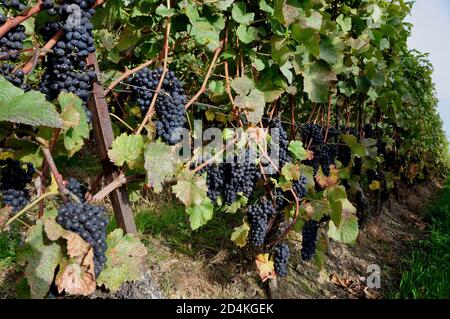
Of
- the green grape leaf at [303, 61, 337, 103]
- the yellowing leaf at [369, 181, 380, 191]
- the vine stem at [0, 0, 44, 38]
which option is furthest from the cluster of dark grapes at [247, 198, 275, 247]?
the yellowing leaf at [369, 181, 380, 191]

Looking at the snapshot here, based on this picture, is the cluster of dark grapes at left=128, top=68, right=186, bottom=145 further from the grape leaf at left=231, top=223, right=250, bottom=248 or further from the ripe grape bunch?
the grape leaf at left=231, top=223, right=250, bottom=248

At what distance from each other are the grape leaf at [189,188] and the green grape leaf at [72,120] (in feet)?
1.72

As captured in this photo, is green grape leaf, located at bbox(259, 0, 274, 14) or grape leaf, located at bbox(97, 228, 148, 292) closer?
grape leaf, located at bbox(97, 228, 148, 292)

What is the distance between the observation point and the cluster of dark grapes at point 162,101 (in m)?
1.63

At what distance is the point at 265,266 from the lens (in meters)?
2.61

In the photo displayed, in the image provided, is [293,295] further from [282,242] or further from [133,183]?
[133,183]

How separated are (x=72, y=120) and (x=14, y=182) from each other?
1.32ft

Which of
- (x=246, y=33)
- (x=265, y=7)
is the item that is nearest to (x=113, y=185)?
(x=246, y=33)

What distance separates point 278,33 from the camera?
6.43 ft

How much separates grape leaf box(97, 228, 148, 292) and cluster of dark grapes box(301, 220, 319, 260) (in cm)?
A: 138

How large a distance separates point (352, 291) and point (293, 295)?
59 cm

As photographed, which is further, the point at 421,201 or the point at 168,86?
the point at 421,201

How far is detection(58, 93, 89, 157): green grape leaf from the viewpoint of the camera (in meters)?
1.22
